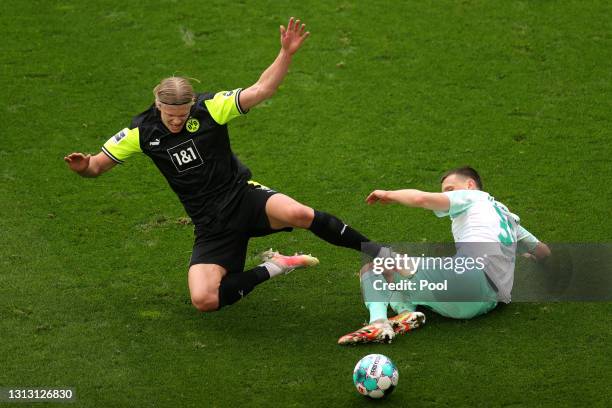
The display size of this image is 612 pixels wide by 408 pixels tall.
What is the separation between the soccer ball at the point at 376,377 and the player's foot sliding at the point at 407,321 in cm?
79

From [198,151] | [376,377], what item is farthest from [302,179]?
[376,377]

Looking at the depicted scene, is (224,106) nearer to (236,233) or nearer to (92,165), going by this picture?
(236,233)

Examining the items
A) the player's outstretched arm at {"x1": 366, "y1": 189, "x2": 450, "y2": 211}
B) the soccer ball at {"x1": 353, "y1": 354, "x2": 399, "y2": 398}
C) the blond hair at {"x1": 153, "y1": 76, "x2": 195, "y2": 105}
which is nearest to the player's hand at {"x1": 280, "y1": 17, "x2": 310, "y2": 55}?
the blond hair at {"x1": 153, "y1": 76, "x2": 195, "y2": 105}

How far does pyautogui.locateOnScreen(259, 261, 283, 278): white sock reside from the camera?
782 cm

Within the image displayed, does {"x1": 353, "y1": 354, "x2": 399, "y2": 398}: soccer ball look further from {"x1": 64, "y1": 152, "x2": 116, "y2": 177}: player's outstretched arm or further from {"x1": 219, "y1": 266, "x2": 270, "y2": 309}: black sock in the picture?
{"x1": 64, "y1": 152, "x2": 116, "y2": 177}: player's outstretched arm

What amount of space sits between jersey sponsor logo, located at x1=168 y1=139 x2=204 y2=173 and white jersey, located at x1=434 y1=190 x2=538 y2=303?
72.2 inches

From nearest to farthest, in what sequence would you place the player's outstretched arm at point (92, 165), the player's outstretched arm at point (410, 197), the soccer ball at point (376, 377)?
the soccer ball at point (376, 377) → the player's outstretched arm at point (410, 197) → the player's outstretched arm at point (92, 165)

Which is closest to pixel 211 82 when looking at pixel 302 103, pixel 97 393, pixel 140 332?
pixel 302 103

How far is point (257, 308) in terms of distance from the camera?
306 inches

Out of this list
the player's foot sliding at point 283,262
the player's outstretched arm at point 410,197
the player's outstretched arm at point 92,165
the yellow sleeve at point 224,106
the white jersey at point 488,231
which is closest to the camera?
the player's outstretched arm at point 410,197

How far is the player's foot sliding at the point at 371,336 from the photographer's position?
7.10 meters

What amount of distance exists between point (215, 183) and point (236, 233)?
0.41 m

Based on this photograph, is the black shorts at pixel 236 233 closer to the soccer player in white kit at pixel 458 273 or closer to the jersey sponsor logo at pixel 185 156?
the jersey sponsor logo at pixel 185 156

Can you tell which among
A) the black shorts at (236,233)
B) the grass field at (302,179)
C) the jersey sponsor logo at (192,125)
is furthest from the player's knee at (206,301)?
the jersey sponsor logo at (192,125)
